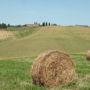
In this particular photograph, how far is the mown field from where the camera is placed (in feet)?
38.1

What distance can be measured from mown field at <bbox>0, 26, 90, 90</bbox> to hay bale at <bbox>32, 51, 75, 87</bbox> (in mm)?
356

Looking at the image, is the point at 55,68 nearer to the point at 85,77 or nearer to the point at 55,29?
the point at 85,77

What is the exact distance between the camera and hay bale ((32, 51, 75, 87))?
11219 millimetres

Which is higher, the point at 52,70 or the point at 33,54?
the point at 52,70

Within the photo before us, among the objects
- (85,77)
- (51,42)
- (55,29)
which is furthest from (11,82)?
(55,29)

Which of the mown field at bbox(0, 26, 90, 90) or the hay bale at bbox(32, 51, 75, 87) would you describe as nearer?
the hay bale at bbox(32, 51, 75, 87)

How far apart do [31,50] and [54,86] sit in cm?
3536

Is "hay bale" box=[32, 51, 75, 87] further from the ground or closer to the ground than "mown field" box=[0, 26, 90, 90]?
further from the ground

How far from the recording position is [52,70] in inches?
462

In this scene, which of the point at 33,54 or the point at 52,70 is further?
the point at 33,54

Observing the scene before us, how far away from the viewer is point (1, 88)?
1054 centimetres

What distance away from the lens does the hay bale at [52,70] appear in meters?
11.2

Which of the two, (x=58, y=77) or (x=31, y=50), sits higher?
(x=58, y=77)

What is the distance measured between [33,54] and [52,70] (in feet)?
98.6
